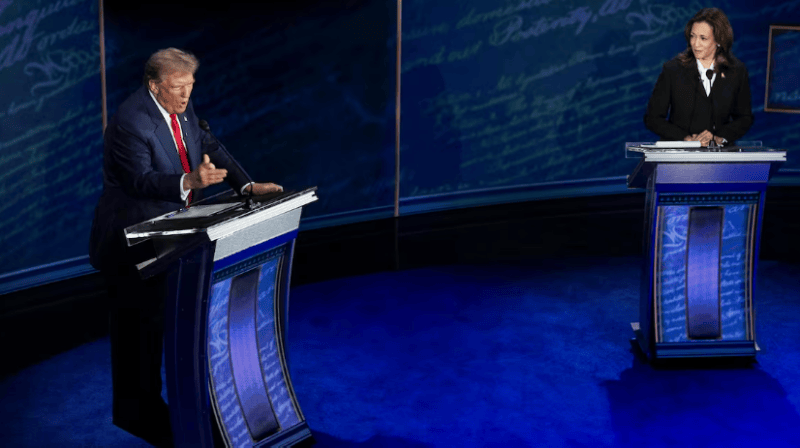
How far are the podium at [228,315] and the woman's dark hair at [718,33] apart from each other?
6.37 feet

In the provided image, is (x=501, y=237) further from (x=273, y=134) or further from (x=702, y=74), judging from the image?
(x=702, y=74)

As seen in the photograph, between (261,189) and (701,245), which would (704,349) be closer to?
(701,245)

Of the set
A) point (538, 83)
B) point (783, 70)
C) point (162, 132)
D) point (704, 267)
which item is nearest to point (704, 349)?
point (704, 267)

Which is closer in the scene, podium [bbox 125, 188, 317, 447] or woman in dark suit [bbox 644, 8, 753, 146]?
podium [bbox 125, 188, 317, 447]

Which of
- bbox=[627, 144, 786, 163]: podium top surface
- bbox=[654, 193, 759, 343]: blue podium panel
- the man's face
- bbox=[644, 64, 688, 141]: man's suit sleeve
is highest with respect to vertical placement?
the man's face

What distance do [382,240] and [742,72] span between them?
10.2 feet

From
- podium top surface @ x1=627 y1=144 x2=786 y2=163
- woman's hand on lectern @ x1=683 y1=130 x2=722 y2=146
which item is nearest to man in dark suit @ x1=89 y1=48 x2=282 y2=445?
podium top surface @ x1=627 y1=144 x2=786 y2=163

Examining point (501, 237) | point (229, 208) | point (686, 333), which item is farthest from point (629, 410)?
point (501, 237)

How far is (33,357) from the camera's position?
12.8ft

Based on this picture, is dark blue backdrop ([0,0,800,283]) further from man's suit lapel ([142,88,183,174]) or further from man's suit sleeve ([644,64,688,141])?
man's suit sleeve ([644,64,688,141])

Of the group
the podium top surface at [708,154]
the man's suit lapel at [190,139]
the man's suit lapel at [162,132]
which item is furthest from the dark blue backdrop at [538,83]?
the man's suit lapel at [162,132]

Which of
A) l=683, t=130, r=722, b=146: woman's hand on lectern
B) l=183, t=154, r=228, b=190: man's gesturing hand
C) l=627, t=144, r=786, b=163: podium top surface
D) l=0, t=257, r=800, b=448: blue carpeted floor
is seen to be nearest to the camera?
l=183, t=154, r=228, b=190: man's gesturing hand

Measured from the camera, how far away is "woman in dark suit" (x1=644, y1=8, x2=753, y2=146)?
3.71 meters

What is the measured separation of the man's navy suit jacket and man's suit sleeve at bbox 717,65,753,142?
217 centimetres
